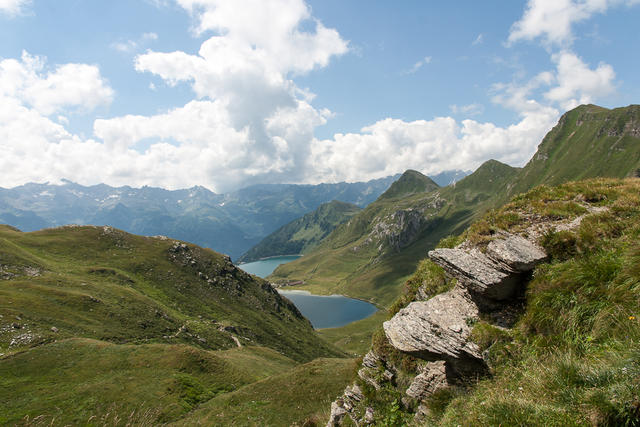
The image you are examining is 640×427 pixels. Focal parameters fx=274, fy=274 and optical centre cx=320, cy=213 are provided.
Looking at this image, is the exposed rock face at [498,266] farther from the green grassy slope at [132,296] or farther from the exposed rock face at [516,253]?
the green grassy slope at [132,296]

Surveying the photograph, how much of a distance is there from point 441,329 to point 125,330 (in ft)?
269

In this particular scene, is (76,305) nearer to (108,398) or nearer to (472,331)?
(108,398)

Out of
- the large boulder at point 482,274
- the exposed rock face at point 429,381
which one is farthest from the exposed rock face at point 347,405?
the large boulder at point 482,274

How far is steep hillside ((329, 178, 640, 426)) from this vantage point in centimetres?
567

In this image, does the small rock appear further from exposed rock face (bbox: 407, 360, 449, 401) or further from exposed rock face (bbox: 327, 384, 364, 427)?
exposed rock face (bbox: 407, 360, 449, 401)

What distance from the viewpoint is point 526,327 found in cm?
1047

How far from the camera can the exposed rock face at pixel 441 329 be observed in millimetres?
11656

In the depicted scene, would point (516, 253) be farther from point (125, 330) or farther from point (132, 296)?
point (132, 296)

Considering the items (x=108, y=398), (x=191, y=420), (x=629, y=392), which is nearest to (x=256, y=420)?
(x=191, y=420)

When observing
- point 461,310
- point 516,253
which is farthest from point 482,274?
point 461,310

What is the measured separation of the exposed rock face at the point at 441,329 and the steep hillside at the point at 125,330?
54.6 feet

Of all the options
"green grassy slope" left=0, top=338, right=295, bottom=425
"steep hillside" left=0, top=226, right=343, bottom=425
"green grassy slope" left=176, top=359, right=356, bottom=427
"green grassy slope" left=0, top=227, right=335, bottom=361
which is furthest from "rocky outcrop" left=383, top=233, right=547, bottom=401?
"green grassy slope" left=0, top=227, right=335, bottom=361

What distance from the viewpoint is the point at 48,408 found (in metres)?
32.1

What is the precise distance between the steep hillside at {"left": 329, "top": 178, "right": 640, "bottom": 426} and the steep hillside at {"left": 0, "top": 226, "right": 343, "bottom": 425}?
54.3 feet
